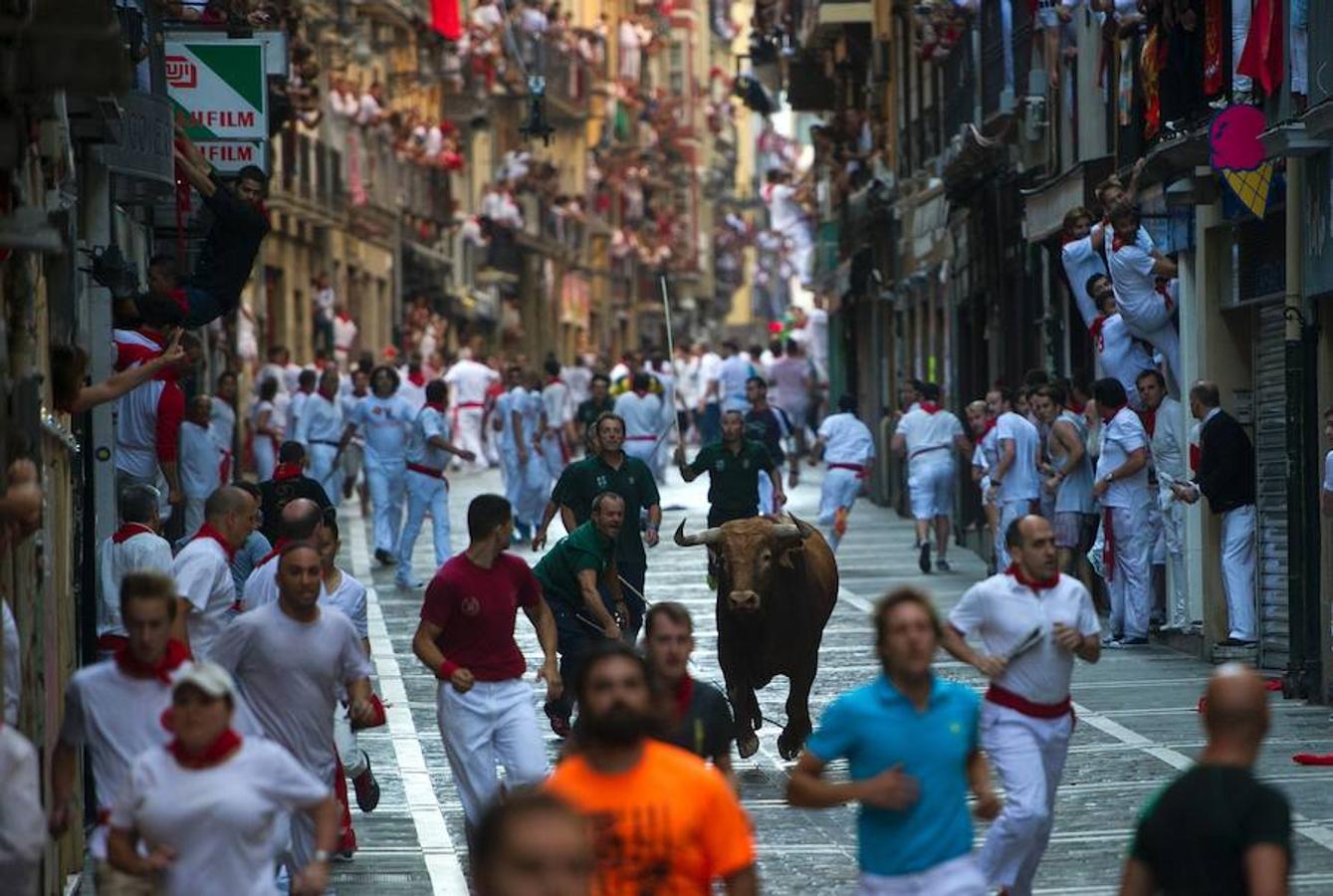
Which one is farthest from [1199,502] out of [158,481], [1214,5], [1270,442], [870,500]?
[870,500]

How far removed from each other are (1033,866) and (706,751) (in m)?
1.62

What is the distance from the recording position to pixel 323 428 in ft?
116

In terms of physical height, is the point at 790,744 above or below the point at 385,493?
below

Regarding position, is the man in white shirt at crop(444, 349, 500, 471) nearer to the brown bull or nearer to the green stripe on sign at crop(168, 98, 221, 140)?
the green stripe on sign at crop(168, 98, 221, 140)

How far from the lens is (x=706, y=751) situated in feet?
34.0

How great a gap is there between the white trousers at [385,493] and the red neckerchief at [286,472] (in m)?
12.3

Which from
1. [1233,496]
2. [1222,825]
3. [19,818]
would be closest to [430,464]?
[1233,496]

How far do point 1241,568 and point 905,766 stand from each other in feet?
41.4

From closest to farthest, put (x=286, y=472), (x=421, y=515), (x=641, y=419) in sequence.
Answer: (x=286, y=472) → (x=421, y=515) → (x=641, y=419)

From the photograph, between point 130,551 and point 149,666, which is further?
point 130,551

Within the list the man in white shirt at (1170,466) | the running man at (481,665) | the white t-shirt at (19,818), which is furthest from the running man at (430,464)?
the white t-shirt at (19,818)

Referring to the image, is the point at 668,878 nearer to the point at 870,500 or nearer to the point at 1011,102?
the point at 1011,102

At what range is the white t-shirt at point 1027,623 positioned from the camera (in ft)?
38.1

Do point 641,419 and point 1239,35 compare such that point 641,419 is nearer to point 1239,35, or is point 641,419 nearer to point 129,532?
point 1239,35
